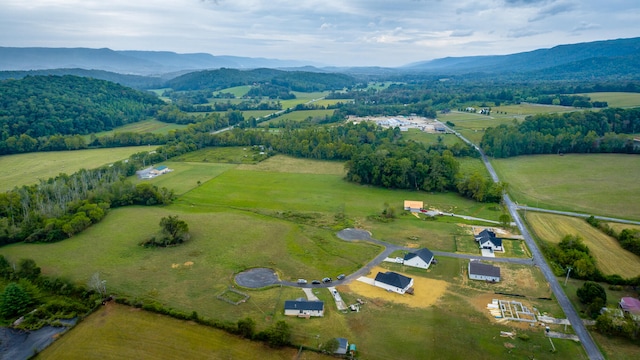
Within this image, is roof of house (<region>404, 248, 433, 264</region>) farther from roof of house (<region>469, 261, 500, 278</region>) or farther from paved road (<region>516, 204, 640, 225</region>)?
paved road (<region>516, 204, 640, 225</region>)

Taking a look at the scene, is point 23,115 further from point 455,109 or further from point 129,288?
point 455,109

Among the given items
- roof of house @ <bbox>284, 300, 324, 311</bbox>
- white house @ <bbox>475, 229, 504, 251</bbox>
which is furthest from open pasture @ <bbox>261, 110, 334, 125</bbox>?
roof of house @ <bbox>284, 300, 324, 311</bbox>

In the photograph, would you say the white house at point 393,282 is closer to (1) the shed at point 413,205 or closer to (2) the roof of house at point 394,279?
(2) the roof of house at point 394,279

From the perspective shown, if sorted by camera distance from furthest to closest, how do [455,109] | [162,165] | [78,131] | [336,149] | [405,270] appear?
[455,109] < [78,131] < [336,149] < [162,165] < [405,270]

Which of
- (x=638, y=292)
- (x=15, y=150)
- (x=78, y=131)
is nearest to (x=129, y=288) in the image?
(x=638, y=292)

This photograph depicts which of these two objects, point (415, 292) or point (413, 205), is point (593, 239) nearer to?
point (413, 205)

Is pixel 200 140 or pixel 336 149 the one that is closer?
pixel 336 149
